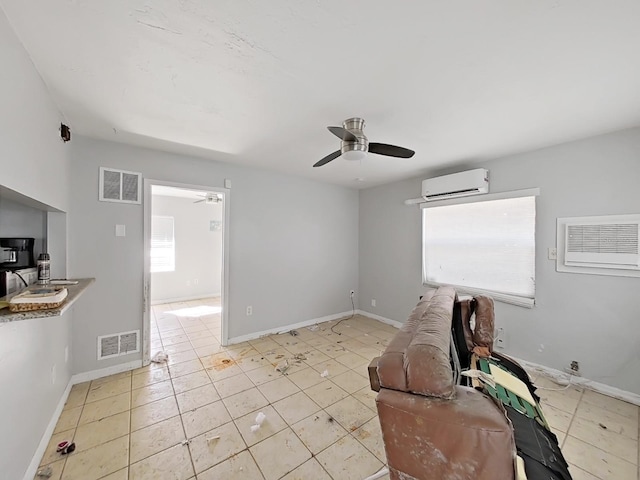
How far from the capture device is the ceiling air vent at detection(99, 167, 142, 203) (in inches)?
102

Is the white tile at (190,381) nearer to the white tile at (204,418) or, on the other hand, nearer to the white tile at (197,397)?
the white tile at (197,397)

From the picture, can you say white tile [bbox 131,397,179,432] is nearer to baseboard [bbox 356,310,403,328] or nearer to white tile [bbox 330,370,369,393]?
Result: white tile [bbox 330,370,369,393]

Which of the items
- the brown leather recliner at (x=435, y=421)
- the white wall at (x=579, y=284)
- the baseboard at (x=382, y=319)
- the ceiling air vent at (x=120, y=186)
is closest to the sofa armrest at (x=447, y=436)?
the brown leather recliner at (x=435, y=421)

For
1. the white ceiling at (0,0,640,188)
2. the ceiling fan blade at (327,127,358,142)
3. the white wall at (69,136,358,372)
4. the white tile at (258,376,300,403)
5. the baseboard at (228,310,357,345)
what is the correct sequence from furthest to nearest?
1. the baseboard at (228,310,357,345)
2. the white wall at (69,136,358,372)
3. the white tile at (258,376,300,403)
4. the ceiling fan blade at (327,127,358,142)
5. the white ceiling at (0,0,640,188)

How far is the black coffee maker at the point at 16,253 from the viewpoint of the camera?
159cm

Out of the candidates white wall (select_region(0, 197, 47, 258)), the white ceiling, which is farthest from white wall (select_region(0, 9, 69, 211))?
white wall (select_region(0, 197, 47, 258))

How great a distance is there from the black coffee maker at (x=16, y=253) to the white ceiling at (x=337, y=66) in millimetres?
1081

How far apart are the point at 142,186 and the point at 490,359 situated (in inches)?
139

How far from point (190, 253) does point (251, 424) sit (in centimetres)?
489

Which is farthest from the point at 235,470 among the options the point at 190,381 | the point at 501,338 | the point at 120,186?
the point at 501,338

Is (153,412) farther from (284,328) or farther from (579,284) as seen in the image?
(579,284)

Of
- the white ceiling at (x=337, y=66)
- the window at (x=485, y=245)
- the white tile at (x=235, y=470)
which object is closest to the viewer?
the white ceiling at (x=337, y=66)

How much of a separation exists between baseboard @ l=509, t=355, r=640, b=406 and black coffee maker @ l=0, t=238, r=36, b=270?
4.64 metres

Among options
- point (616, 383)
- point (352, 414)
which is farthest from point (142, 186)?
point (616, 383)
